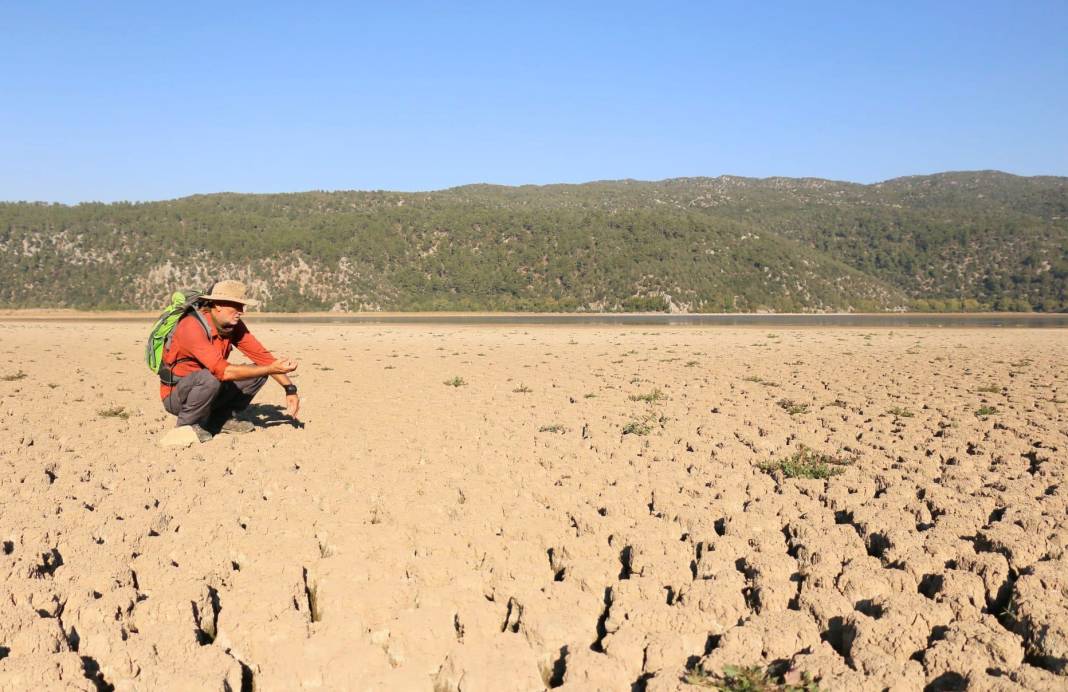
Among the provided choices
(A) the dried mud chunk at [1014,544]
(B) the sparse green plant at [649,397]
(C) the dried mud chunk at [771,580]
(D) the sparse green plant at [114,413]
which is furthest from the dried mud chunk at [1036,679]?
(D) the sparse green plant at [114,413]

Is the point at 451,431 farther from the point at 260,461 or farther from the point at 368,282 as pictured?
the point at 368,282

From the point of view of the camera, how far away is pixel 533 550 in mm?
4566

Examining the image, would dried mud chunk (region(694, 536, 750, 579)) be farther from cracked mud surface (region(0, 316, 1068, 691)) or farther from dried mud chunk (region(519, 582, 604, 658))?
dried mud chunk (region(519, 582, 604, 658))

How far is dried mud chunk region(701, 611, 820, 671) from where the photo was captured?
3311mm

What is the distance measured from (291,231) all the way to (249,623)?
76164mm

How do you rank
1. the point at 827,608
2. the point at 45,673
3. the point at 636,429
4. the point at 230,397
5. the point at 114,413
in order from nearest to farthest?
the point at 45,673 → the point at 827,608 → the point at 230,397 → the point at 636,429 → the point at 114,413

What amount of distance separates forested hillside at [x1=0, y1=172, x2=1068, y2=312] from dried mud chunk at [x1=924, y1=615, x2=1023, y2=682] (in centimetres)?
5881

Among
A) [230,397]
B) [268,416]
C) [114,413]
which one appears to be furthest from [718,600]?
[114,413]

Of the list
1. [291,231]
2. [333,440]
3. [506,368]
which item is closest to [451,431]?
[333,440]

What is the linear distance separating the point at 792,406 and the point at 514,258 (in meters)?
62.9

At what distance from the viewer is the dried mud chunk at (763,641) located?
3.31 m

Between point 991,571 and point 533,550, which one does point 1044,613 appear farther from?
point 533,550

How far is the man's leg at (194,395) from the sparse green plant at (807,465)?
5100 millimetres

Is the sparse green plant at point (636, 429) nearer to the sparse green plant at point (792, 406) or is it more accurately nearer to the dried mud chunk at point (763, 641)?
the sparse green plant at point (792, 406)
